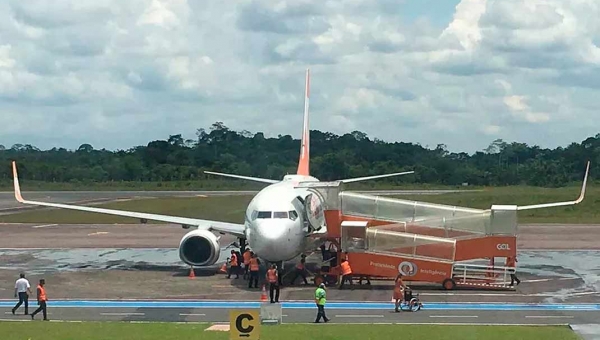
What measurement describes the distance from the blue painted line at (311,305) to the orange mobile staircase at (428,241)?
4660mm

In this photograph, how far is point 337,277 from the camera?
41.0 m

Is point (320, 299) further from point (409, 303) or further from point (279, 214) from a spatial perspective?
point (279, 214)

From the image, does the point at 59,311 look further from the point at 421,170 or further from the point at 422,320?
the point at 421,170

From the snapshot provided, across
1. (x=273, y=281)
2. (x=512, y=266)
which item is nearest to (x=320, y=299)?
(x=273, y=281)

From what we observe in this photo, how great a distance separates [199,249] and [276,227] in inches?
301

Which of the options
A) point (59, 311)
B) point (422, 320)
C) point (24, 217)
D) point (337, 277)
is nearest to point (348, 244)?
point (337, 277)

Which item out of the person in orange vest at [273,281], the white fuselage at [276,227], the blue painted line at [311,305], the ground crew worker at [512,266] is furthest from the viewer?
the ground crew worker at [512,266]

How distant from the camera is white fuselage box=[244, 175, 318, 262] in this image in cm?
3869

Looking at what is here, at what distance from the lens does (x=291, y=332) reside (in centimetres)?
2716

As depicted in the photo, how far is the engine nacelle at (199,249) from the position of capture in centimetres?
4462

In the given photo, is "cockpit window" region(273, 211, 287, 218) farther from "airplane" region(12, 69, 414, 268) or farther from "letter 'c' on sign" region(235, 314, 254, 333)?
"letter 'c' on sign" region(235, 314, 254, 333)

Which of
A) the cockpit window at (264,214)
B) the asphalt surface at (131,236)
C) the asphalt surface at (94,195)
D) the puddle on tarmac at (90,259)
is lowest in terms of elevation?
the puddle on tarmac at (90,259)

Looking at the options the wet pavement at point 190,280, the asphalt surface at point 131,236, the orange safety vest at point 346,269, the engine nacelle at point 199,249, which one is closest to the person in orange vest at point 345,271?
the orange safety vest at point 346,269

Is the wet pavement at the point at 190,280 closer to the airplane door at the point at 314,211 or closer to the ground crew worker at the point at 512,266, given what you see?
the ground crew worker at the point at 512,266
